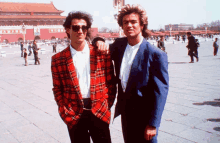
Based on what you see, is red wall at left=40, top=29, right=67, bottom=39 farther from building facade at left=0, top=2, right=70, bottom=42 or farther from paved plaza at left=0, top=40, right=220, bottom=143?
paved plaza at left=0, top=40, right=220, bottom=143

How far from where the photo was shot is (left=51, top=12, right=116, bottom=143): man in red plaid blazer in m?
1.73

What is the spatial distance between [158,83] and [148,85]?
8 centimetres

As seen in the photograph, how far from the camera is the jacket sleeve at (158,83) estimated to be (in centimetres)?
153

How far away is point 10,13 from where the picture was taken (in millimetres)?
53438

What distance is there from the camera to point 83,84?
177cm

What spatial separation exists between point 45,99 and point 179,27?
380ft

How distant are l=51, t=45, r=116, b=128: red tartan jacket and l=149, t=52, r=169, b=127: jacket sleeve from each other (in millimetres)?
375

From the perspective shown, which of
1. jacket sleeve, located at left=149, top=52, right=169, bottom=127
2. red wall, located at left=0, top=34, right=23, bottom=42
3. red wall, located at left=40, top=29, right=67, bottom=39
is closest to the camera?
jacket sleeve, located at left=149, top=52, right=169, bottom=127

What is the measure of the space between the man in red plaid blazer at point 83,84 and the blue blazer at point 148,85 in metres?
0.20

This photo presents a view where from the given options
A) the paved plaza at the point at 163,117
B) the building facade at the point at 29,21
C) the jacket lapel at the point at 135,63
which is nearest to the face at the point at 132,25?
the jacket lapel at the point at 135,63

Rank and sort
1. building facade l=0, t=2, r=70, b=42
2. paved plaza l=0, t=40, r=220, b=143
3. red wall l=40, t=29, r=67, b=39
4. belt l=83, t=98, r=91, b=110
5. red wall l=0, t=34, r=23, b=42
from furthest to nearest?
red wall l=40, t=29, r=67, b=39, building facade l=0, t=2, r=70, b=42, red wall l=0, t=34, r=23, b=42, paved plaza l=0, t=40, r=220, b=143, belt l=83, t=98, r=91, b=110

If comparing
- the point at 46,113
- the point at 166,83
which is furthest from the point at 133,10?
the point at 46,113

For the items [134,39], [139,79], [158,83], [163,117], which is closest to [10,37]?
[163,117]

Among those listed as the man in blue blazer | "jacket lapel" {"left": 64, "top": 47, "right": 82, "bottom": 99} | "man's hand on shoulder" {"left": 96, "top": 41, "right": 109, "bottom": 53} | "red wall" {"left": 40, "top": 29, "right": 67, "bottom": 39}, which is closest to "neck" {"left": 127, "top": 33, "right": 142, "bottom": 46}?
the man in blue blazer
